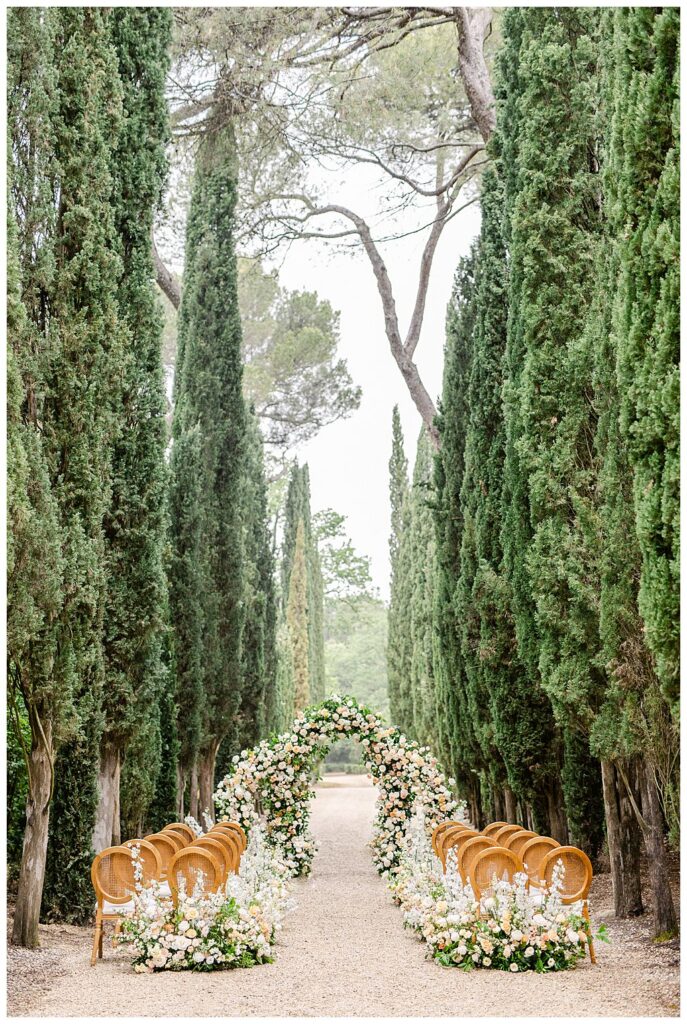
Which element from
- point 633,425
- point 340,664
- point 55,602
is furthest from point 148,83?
point 340,664

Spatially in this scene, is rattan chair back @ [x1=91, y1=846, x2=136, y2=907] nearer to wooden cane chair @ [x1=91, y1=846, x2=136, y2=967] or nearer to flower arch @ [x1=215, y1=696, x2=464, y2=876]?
wooden cane chair @ [x1=91, y1=846, x2=136, y2=967]

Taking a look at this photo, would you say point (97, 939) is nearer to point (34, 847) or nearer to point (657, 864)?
point (34, 847)

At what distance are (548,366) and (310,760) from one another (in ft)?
19.7

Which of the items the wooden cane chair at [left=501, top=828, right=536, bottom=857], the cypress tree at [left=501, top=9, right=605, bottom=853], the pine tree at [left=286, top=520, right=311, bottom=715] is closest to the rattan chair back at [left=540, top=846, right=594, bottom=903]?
the wooden cane chair at [left=501, top=828, right=536, bottom=857]

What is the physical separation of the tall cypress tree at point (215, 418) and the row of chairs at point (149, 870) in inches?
209

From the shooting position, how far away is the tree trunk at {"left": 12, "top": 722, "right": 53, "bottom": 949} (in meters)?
6.70

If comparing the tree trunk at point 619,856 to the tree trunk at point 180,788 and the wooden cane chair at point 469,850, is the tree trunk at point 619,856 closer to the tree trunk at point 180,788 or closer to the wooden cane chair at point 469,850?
the wooden cane chair at point 469,850

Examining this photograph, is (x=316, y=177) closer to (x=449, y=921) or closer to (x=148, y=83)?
(x=148, y=83)

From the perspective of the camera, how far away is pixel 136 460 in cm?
887

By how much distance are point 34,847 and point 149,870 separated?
0.78m

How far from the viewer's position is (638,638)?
6547 mm

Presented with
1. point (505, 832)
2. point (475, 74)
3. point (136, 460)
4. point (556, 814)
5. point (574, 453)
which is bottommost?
point (556, 814)

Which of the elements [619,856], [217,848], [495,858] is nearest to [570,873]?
[495,858]

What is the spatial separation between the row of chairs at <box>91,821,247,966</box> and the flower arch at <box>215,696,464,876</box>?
383 cm
